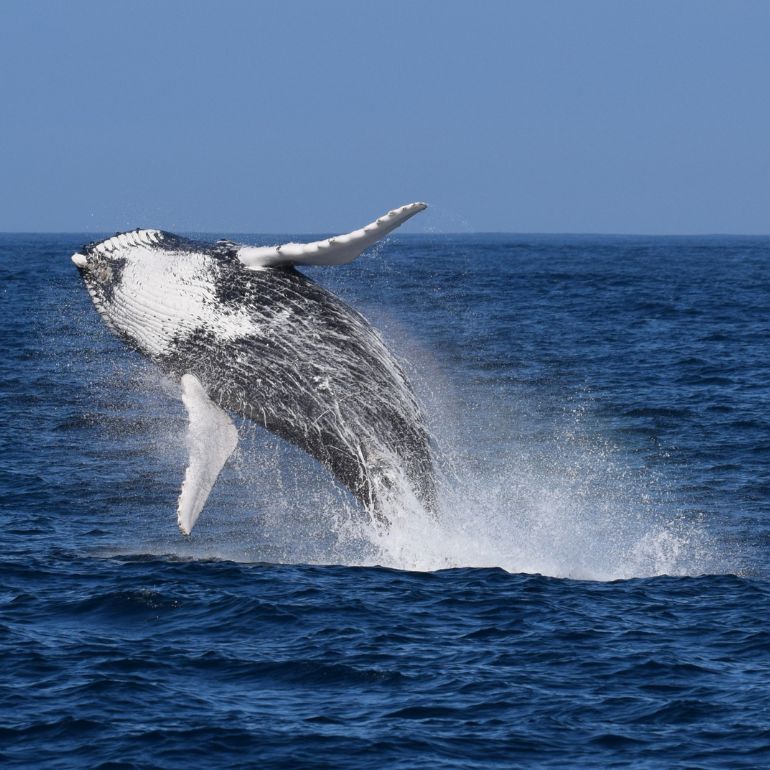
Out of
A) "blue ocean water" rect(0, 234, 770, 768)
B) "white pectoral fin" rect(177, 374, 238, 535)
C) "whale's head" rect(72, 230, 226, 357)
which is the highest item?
"whale's head" rect(72, 230, 226, 357)

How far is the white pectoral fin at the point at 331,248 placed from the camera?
14.2 metres

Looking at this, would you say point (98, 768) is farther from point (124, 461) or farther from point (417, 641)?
point (124, 461)

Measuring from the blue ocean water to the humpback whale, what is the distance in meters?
0.95

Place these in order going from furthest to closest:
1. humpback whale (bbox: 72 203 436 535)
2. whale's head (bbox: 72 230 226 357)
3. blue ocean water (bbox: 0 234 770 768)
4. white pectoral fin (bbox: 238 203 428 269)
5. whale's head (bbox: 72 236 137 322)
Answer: whale's head (bbox: 72 236 137 322) < whale's head (bbox: 72 230 226 357) < humpback whale (bbox: 72 203 436 535) < white pectoral fin (bbox: 238 203 428 269) < blue ocean water (bbox: 0 234 770 768)

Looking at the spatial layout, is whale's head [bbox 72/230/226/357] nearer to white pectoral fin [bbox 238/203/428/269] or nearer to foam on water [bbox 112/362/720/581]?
white pectoral fin [bbox 238/203/428/269]

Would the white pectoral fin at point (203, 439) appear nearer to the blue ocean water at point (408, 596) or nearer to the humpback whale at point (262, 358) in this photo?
the humpback whale at point (262, 358)

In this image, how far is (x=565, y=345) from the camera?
48.7 meters

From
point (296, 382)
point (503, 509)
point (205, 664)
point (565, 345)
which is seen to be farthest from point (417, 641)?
point (565, 345)

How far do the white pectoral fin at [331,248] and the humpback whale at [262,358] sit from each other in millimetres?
61

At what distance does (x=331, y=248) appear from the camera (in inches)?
575

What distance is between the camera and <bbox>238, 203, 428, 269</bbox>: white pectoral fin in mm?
14219

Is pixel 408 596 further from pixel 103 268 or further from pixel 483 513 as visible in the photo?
pixel 103 268

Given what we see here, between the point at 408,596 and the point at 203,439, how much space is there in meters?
3.14

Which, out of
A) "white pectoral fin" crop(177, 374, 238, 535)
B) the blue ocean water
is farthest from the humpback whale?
the blue ocean water
